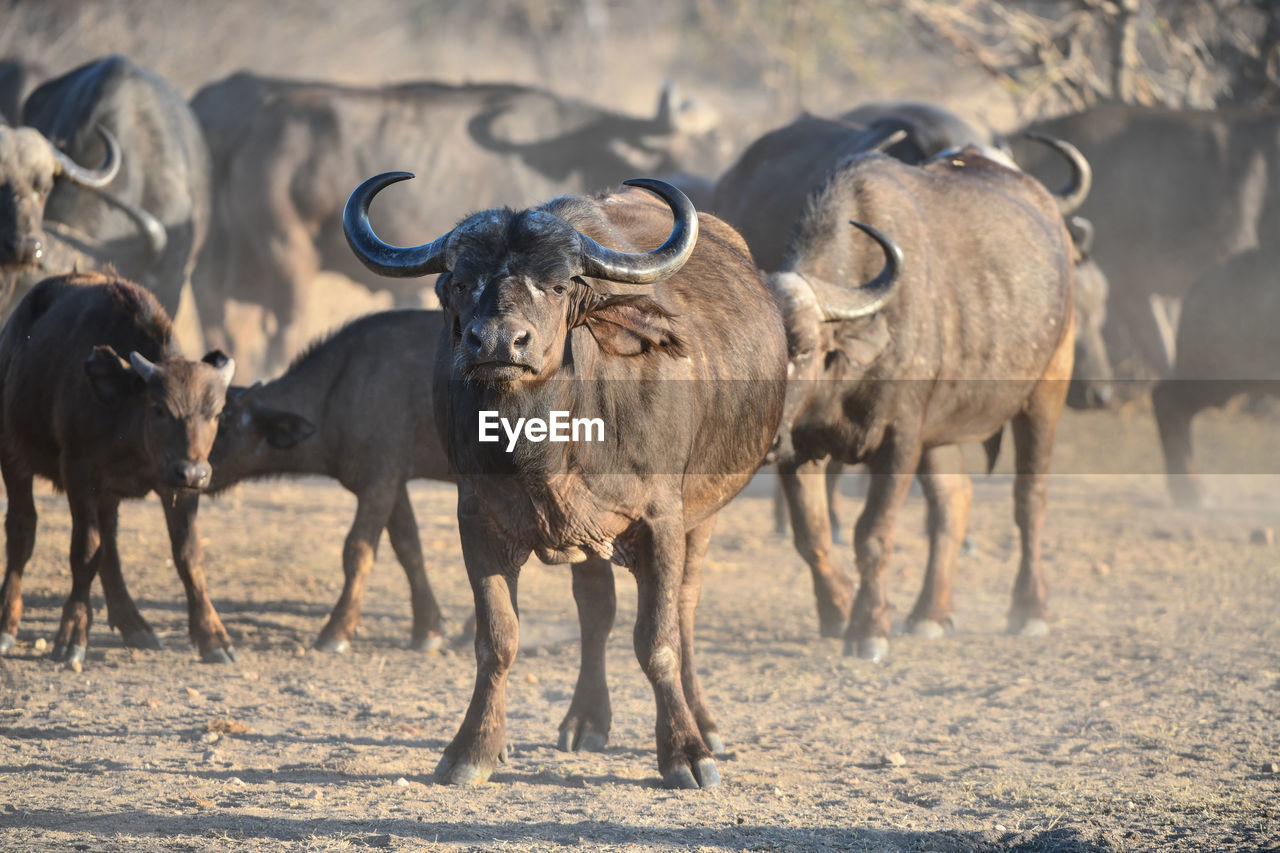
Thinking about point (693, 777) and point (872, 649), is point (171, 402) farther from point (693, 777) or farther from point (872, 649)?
point (872, 649)

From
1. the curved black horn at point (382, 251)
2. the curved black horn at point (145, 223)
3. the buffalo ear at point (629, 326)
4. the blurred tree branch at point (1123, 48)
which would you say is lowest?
the buffalo ear at point (629, 326)

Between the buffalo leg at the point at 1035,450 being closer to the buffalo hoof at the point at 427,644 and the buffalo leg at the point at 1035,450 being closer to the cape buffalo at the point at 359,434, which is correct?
the buffalo hoof at the point at 427,644

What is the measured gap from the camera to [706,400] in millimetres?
5574

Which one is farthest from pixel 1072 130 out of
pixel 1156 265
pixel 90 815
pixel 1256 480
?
pixel 90 815

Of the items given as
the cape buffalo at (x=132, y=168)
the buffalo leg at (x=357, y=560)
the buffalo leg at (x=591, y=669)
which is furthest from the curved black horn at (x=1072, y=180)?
the cape buffalo at (x=132, y=168)

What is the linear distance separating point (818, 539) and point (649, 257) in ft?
9.71

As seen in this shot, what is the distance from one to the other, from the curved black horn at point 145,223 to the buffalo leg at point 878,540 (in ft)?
19.3

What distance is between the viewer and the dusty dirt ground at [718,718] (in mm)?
4836

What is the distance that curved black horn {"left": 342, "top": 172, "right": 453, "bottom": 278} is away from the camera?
4.95m

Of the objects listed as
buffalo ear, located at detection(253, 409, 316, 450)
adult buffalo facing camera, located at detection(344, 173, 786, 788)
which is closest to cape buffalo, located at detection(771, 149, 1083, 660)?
adult buffalo facing camera, located at detection(344, 173, 786, 788)

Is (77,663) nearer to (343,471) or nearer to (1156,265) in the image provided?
(343,471)

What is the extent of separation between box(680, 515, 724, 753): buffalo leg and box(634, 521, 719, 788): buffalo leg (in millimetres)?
435

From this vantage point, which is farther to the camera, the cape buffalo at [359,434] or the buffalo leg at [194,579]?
the cape buffalo at [359,434]

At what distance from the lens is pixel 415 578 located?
7.52m
